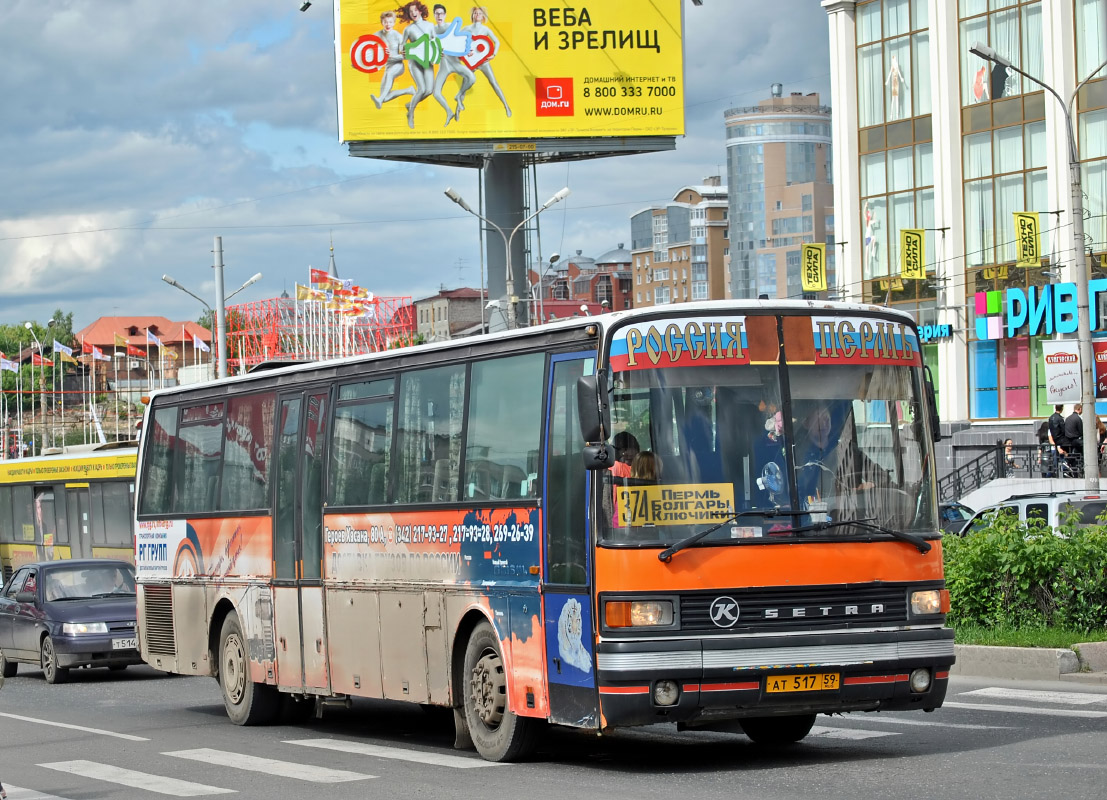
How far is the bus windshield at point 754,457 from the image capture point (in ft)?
33.0

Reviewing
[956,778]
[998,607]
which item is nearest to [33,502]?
[998,607]

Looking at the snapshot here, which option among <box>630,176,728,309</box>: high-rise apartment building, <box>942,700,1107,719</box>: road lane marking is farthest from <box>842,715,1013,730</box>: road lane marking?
<box>630,176,728,309</box>: high-rise apartment building

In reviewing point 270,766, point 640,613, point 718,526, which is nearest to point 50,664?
point 270,766

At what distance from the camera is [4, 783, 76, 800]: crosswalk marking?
10.6 meters

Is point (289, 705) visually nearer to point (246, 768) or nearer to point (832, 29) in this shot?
point (246, 768)

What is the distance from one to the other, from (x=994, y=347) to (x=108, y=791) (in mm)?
37901

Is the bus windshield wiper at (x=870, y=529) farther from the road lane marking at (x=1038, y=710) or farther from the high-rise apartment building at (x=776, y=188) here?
the high-rise apartment building at (x=776, y=188)

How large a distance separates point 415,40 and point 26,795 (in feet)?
136

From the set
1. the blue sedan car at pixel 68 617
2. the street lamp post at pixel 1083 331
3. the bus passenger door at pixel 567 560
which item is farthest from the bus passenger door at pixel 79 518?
the bus passenger door at pixel 567 560

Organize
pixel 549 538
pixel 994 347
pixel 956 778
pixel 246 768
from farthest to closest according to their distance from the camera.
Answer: pixel 994 347 < pixel 246 768 < pixel 549 538 < pixel 956 778

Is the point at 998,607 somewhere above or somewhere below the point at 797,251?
below

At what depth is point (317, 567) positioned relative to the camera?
546 inches

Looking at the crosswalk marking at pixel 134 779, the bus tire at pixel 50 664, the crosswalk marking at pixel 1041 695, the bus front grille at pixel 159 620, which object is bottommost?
the bus tire at pixel 50 664

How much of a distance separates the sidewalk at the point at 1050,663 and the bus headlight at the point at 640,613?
612cm
